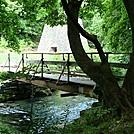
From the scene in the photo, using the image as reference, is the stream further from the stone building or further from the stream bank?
the stone building

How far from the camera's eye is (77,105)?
1330cm

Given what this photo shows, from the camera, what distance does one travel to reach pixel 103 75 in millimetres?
6566

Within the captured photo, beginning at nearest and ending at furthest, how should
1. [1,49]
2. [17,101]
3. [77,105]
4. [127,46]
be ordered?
[127,46] → [77,105] → [17,101] → [1,49]

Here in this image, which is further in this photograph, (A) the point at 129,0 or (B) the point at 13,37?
(B) the point at 13,37

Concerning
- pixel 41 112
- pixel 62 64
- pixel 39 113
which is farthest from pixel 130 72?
pixel 41 112

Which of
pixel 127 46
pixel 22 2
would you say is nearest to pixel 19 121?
pixel 22 2

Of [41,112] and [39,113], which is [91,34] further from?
[41,112]

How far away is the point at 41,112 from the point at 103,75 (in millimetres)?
6026

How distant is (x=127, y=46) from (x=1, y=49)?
2393cm

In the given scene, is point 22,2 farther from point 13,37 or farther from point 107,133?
point 107,133

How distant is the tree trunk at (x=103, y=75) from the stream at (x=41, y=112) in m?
2.23

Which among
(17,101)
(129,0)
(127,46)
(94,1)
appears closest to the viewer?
(129,0)

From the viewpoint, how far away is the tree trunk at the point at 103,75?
6348 mm

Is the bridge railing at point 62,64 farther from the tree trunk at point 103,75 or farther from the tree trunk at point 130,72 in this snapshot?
the tree trunk at point 130,72
